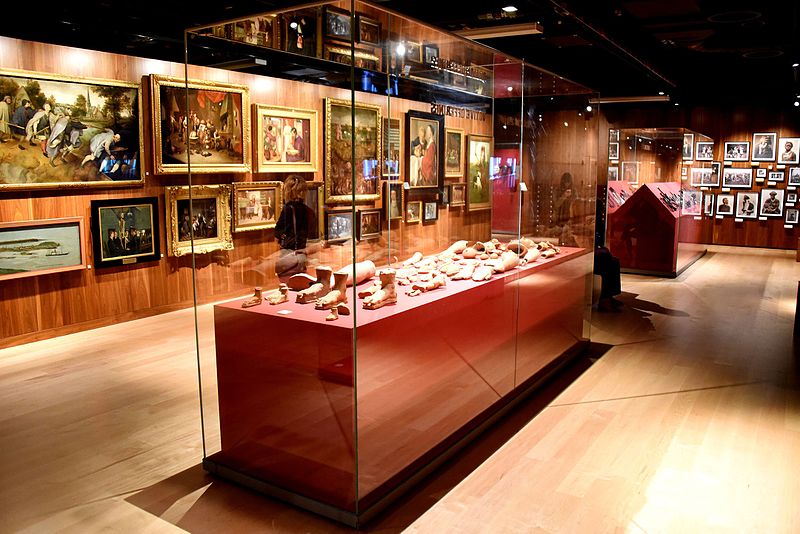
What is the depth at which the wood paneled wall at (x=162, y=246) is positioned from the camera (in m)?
3.64

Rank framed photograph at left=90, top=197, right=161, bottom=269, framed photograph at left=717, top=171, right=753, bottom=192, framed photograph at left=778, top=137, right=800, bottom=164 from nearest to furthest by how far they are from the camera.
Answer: framed photograph at left=90, top=197, right=161, bottom=269
framed photograph at left=778, top=137, right=800, bottom=164
framed photograph at left=717, top=171, right=753, bottom=192

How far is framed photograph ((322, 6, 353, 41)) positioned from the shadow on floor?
2608 millimetres

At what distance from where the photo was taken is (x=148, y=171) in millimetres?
8164

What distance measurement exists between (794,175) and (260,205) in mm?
17951

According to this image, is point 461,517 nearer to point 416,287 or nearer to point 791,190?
point 416,287

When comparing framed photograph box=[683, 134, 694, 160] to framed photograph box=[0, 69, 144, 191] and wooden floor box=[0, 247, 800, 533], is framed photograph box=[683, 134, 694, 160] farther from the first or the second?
framed photograph box=[0, 69, 144, 191]

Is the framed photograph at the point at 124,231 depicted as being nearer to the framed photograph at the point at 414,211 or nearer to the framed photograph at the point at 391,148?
the framed photograph at the point at 414,211

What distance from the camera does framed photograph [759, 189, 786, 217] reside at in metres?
17.4

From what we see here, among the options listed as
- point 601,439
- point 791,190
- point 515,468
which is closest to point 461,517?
point 515,468

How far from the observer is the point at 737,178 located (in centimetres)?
1786

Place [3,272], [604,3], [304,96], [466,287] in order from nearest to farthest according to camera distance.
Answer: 1. [304,96]
2. [466,287]
3. [3,272]
4. [604,3]

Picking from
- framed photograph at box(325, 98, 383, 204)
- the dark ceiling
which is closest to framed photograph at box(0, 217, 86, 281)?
the dark ceiling

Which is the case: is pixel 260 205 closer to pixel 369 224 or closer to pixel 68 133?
pixel 369 224

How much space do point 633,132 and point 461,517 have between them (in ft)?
36.2
